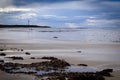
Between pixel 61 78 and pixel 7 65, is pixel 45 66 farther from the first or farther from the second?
pixel 61 78

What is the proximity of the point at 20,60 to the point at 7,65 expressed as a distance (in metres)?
3.14

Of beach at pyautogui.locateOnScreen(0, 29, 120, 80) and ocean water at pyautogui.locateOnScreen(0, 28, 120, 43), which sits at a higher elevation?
ocean water at pyautogui.locateOnScreen(0, 28, 120, 43)

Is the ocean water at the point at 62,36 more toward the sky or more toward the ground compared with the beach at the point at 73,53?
more toward the sky

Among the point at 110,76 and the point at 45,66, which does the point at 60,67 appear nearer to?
the point at 45,66

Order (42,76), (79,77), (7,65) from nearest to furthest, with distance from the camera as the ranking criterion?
(79,77)
(42,76)
(7,65)

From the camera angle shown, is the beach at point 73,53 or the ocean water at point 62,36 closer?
the beach at point 73,53

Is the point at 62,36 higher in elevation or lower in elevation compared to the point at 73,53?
higher

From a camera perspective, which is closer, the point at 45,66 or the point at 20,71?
the point at 20,71

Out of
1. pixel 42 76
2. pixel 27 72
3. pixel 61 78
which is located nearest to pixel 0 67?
pixel 27 72

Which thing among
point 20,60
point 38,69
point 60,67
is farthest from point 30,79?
point 20,60

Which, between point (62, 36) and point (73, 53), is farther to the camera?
point (62, 36)

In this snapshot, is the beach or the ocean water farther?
the ocean water

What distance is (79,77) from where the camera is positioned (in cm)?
1313

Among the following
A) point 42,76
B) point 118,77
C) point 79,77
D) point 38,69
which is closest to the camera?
point 79,77
